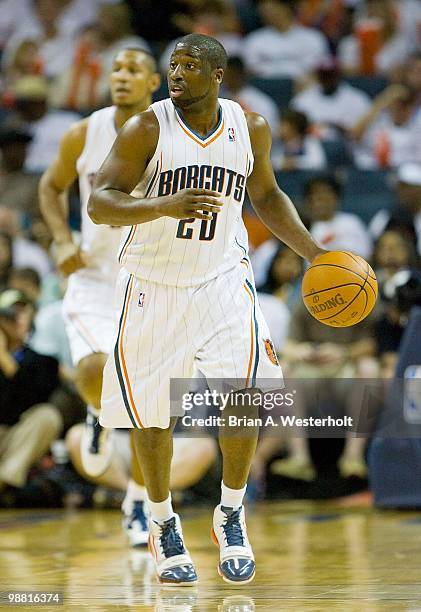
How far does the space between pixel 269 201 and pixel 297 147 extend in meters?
6.40

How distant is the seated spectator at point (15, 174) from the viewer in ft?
37.0

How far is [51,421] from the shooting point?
27.5ft

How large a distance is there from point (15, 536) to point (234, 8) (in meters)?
8.93

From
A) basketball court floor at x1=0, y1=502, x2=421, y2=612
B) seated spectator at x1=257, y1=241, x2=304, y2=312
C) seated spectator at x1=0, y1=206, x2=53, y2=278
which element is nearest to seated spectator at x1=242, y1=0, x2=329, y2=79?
seated spectator at x1=0, y1=206, x2=53, y2=278

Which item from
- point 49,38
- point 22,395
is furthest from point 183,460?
point 49,38

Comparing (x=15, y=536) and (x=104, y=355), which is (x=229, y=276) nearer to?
(x=104, y=355)

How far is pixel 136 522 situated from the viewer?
609 cm

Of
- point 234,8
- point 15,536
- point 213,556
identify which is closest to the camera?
point 213,556

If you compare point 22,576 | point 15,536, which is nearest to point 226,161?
point 22,576

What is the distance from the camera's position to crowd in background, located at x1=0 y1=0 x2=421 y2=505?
8562 mm

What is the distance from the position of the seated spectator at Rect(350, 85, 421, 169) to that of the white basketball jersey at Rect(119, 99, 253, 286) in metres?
7.06

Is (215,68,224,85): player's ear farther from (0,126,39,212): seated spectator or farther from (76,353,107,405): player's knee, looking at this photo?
(0,126,39,212): seated spectator

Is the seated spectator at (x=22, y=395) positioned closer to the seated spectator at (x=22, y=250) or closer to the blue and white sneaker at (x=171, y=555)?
the seated spectator at (x=22, y=250)

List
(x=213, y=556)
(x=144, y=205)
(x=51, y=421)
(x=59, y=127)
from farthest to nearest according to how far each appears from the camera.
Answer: (x=59, y=127) < (x=51, y=421) < (x=213, y=556) < (x=144, y=205)
